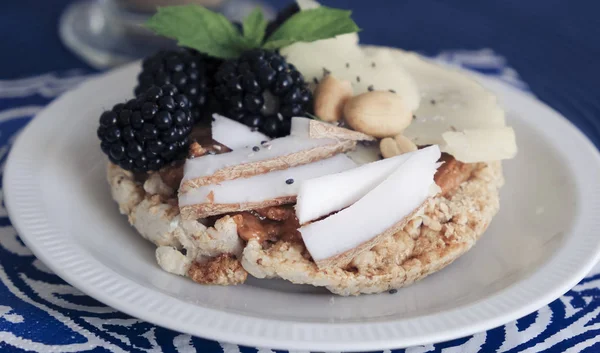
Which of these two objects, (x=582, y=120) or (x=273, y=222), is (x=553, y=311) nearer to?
→ (x=273, y=222)

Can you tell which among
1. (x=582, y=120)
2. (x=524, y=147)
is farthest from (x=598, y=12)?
(x=524, y=147)

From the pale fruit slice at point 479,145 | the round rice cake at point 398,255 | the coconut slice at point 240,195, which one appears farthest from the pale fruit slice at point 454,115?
the coconut slice at point 240,195

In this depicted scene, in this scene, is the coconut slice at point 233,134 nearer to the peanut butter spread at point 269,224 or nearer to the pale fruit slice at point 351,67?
the peanut butter spread at point 269,224

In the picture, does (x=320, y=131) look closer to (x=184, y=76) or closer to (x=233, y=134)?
(x=233, y=134)

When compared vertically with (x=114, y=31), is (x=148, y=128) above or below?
above

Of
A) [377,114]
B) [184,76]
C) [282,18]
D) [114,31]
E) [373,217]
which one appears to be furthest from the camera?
[114,31]

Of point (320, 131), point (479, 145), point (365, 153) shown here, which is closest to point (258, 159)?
point (320, 131)
